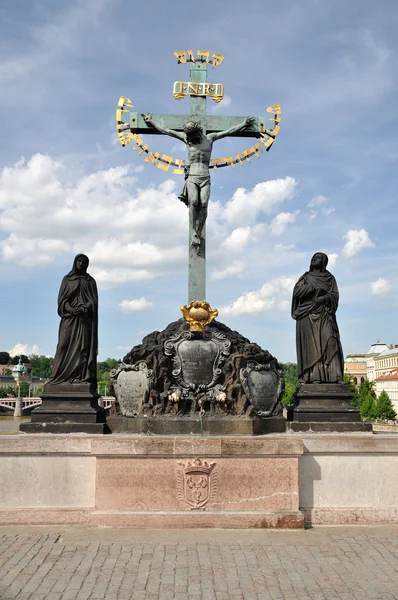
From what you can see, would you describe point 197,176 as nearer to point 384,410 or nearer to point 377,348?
point 384,410

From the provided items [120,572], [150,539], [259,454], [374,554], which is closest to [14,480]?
[150,539]

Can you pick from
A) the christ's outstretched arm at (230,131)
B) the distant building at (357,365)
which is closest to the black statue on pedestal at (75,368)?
the christ's outstretched arm at (230,131)

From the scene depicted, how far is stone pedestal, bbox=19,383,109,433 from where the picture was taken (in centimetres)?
854

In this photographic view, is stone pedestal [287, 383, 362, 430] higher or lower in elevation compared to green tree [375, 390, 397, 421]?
higher

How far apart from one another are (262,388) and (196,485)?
2.01 metres

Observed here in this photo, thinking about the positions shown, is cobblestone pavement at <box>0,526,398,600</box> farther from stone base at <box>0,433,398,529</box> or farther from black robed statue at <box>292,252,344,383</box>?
black robed statue at <box>292,252,344,383</box>

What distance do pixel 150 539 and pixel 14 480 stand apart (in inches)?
90.4

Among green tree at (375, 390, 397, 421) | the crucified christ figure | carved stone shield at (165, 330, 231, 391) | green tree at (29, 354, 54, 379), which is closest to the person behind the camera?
carved stone shield at (165, 330, 231, 391)

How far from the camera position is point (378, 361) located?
98.2 m

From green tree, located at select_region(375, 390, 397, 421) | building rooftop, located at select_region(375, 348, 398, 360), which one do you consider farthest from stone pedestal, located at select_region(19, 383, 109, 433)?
building rooftop, located at select_region(375, 348, 398, 360)

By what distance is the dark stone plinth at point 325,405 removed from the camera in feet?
29.3

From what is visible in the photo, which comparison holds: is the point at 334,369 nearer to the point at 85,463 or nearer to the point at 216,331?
the point at 216,331

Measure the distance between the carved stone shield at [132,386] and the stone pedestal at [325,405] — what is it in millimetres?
2501

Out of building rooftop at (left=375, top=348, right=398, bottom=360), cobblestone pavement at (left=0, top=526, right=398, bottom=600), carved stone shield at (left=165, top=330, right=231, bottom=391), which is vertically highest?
building rooftop at (left=375, top=348, right=398, bottom=360)
